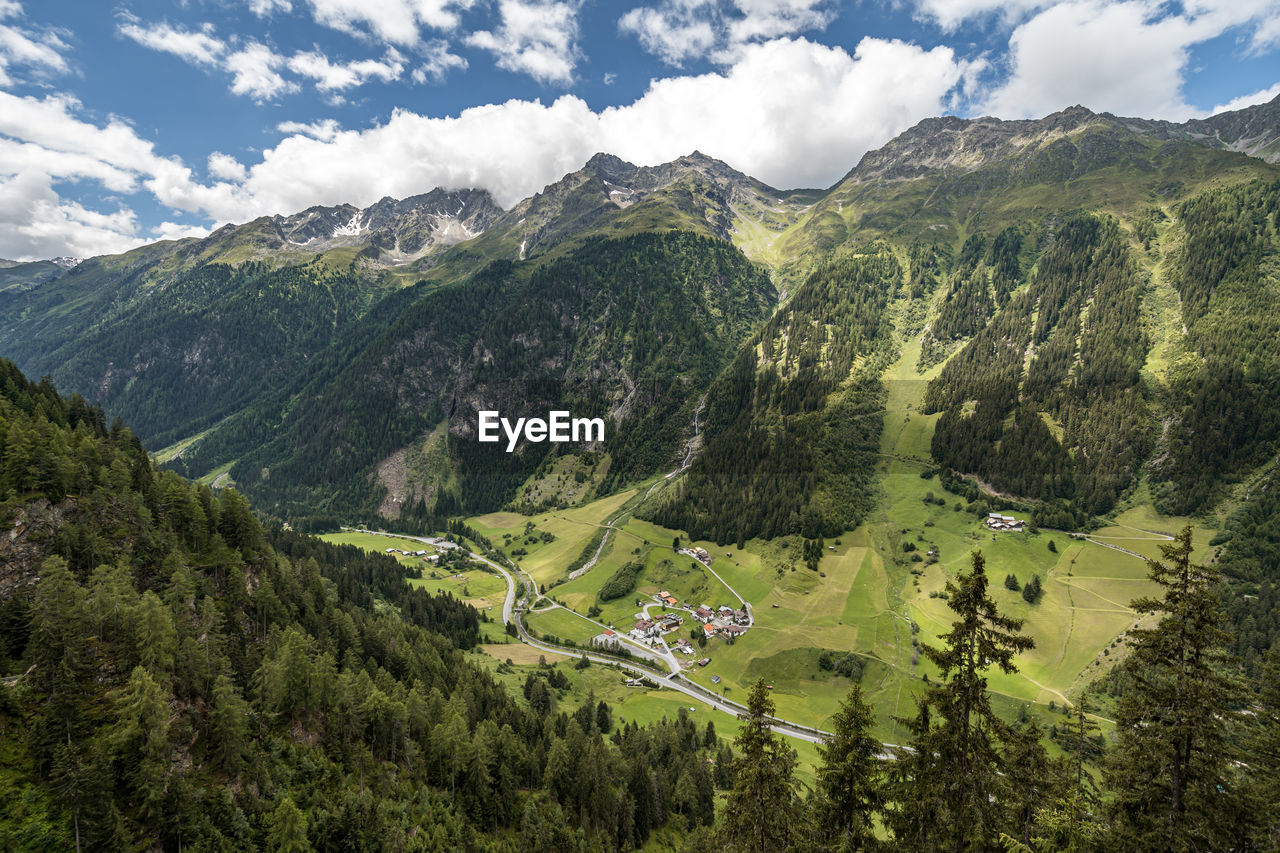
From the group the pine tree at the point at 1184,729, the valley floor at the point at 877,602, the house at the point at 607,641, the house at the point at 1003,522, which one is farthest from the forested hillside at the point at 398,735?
the house at the point at 1003,522

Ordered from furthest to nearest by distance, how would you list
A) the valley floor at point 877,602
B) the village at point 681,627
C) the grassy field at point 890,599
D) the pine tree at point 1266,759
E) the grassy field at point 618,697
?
the village at point 681,627
the grassy field at point 890,599
the valley floor at point 877,602
the grassy field at point 618,697
the pine tree at point 1266,759

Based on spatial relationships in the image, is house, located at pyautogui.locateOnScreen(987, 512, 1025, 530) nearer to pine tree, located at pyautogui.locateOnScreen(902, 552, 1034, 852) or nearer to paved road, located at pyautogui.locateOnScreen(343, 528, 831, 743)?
paved road, located at pyautogui.locateOnScreen(343, 528, 831, 743)

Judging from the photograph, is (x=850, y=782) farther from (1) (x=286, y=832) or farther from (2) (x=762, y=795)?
(1) (x=286, y=832)

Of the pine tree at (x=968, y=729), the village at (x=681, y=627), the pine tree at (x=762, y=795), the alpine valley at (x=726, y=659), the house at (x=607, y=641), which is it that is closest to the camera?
the pine tree at (x=968, y=729)

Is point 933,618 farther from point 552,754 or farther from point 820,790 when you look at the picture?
point 820,790

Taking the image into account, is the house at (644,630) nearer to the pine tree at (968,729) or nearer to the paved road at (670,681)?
the paved road at (670,681)

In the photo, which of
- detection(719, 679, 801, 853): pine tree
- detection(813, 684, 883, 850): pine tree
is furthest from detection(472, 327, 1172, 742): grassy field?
detection(719, 679, 801, 853): pine tree

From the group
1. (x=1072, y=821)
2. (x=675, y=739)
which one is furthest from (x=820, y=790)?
(x=675, y=739)
